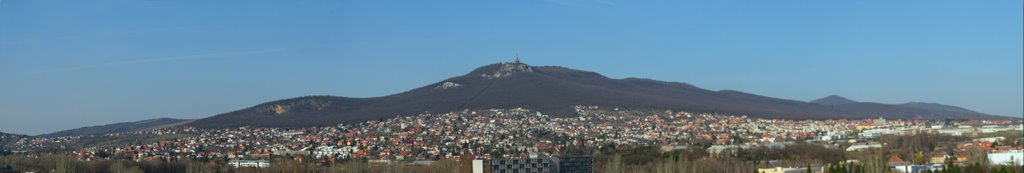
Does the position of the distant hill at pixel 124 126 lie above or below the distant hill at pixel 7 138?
above

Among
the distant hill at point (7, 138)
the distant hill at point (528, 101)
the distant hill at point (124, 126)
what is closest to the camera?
the distant hill at point (7, 138)

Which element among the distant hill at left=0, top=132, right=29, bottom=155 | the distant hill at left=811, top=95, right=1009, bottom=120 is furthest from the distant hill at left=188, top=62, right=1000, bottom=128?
the distant hill at left=0, top=132, right=29, bottom=155

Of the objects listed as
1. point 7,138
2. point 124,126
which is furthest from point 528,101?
point 124,126

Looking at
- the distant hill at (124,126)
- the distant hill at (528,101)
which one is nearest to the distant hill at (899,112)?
the distant hill at (528,101)

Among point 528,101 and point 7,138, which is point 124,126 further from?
point 7,138

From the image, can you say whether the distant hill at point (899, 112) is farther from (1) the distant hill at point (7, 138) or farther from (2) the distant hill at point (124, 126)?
(1) the distant hill at point (7, 138)

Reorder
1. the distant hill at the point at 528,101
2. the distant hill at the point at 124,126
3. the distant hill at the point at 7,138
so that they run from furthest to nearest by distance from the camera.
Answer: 1. the distant hill at the point at 124,126
2. the distant hill at the point at 528,101
3. the distant hill at the point at 7,138

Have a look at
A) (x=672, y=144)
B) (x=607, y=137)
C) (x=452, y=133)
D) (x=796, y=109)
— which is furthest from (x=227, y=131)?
(x=796, y=109)

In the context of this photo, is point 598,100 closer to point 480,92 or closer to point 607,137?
point 480,92

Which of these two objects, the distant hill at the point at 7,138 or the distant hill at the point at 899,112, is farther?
the distant hill at the point at 899,112
